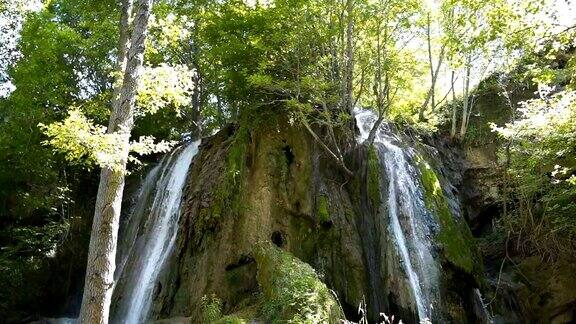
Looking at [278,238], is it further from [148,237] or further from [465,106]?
[465,106]

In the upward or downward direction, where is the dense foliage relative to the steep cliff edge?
upward

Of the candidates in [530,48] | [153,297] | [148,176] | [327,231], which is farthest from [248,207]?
[530,48]

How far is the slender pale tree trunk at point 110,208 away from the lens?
17.9 ft

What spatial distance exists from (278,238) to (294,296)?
11.7 ft

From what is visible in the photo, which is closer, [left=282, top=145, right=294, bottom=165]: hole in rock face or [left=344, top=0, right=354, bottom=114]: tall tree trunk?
[left=344, top=0, right=354, bottom=114]: tall tree trunk

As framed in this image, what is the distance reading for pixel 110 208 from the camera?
18.9 feet

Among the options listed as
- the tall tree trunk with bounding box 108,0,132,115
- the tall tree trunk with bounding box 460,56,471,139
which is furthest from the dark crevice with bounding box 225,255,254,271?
the tall tree trunk with bounding box 460,56,471,139

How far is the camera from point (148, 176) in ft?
46.9

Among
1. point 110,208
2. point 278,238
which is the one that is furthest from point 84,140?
point 278,238

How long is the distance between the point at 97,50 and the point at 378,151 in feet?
32.7

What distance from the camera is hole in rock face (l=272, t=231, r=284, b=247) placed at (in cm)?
1033

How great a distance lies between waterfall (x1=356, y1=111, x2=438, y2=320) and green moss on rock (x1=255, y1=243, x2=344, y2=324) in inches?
109

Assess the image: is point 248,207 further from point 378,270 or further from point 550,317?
point 550,317

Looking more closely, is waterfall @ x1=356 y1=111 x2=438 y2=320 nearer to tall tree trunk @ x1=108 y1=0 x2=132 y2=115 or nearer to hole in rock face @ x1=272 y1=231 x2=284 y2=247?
hole in rock face @ x1=272 y1=231 x2=284 y2=247
